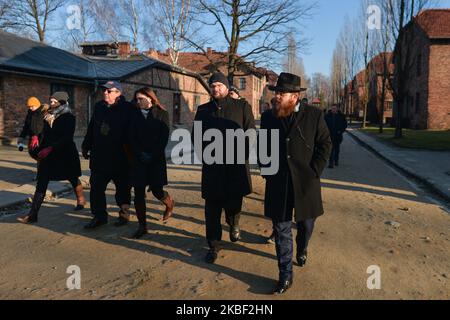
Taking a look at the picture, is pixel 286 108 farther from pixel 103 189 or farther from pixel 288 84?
pixel 103 189

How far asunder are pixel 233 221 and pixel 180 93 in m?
26.8

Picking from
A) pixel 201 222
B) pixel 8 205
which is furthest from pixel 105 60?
pixel 201 222

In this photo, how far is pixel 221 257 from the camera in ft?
14.3

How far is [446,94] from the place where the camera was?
28.9 m

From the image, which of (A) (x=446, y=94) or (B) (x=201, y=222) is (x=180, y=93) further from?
(B) (x=201, y=222)

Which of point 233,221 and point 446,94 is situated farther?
point 446,94

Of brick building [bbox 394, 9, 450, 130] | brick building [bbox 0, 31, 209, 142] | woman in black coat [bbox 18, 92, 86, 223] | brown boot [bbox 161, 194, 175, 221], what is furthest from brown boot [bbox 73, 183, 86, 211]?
brick building [bbox 394, 9, 450, 130]

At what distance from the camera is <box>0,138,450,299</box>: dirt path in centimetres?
351

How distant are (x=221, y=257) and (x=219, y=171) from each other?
3.15 ft

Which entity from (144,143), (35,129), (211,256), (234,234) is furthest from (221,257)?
(35,129)

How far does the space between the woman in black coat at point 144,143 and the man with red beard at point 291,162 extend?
5.99ft

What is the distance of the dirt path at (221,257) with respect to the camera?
11.5 feet

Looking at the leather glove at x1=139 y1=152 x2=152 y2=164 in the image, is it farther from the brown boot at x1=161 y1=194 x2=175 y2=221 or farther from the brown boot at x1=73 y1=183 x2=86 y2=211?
the brown boot at x1=73 y1=183 x2=86 y2=211
